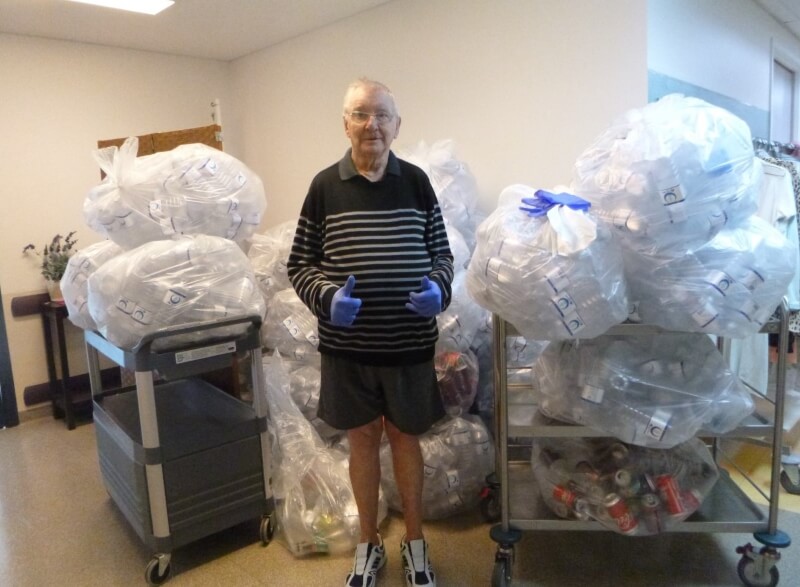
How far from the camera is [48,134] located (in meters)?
3.53

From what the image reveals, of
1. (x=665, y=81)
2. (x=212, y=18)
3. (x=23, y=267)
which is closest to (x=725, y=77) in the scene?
(x=665, y=81)

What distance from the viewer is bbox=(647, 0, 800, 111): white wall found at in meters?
2.44

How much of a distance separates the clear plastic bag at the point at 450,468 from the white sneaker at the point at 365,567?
0.37 m

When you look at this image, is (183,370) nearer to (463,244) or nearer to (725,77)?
(463,244)

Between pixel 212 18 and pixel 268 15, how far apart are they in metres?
0.32

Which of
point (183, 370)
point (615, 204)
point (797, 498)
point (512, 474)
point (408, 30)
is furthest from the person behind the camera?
point (408, 30)

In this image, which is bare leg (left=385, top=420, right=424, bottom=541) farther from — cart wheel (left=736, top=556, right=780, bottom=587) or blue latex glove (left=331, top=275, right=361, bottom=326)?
cart wheel (left=736, top=556, right=780, bottom=587)

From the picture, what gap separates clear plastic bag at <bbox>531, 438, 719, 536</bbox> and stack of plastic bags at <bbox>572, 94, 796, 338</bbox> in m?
0.46

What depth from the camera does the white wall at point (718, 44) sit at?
2441 mm

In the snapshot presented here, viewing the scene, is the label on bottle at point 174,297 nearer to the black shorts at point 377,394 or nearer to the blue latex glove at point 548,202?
the black shorts at point 377,394

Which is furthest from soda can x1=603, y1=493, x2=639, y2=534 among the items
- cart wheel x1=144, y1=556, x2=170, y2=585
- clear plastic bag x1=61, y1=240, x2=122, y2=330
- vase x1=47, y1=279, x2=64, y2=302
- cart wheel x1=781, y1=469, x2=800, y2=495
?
vase x1=47, y1=279, x2=64, y2=302

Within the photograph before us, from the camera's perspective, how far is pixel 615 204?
1.53 metres

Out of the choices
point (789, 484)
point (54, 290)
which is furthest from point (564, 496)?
point (54, 290)

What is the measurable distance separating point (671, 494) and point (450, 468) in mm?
792
